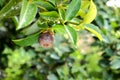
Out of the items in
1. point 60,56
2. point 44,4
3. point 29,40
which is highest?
point 44,4

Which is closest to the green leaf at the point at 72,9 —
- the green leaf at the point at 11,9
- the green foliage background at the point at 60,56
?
the green leaf at the point at 11,9

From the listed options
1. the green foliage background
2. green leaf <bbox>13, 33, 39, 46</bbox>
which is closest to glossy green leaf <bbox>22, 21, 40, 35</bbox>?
green leaf <bbox>13, 33, 39, 46</bbox>

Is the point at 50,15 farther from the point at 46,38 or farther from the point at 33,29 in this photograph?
the point at 33,29

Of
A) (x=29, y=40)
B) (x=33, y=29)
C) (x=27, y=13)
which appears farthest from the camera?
(x=33, y=29)

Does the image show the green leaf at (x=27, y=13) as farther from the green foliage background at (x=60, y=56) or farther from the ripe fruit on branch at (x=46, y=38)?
the green foliage background at (x=60, y=56)

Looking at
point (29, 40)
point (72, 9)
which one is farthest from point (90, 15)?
point (29, 40)

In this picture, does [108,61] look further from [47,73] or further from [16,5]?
[16,5]

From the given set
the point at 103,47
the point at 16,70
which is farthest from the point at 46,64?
the point at 103,47

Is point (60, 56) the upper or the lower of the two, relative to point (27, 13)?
lower
